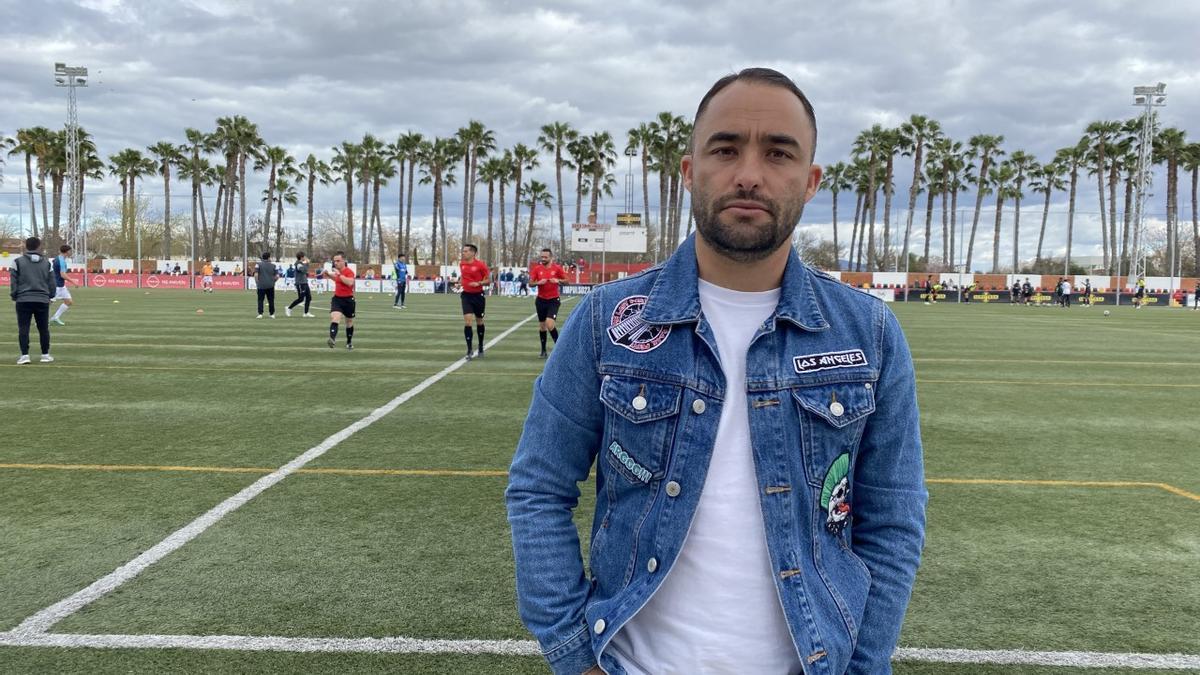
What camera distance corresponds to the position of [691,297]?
167 centimetres

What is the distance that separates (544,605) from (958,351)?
57.4 ft

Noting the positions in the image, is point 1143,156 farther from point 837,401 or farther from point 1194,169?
point 837,401

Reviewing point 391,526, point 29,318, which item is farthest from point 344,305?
point 391,526

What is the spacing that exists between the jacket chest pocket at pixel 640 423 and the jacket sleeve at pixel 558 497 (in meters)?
0.07

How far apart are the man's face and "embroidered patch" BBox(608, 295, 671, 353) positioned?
0.20 m

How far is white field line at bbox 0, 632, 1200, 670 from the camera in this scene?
3.40m

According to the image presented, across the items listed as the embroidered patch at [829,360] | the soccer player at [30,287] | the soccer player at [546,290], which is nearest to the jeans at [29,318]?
the soccer player at [30,287]

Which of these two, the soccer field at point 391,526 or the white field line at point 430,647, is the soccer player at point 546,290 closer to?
the soccer field at point 391,526

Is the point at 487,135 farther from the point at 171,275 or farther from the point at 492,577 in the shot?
the point at 492,577

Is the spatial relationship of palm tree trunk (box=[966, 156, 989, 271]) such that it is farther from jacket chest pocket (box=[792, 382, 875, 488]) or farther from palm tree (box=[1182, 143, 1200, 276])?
jacket chest pocket (box=[792, 382, 875, 488])

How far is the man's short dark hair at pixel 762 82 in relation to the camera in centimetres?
163

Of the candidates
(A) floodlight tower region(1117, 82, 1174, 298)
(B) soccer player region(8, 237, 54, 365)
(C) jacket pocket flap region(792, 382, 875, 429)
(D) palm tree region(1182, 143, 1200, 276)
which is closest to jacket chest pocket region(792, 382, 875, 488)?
(C) jacket pocket flap region(792, 382, 875, 429)

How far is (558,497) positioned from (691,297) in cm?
51

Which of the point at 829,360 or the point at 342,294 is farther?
the point at 342,294
